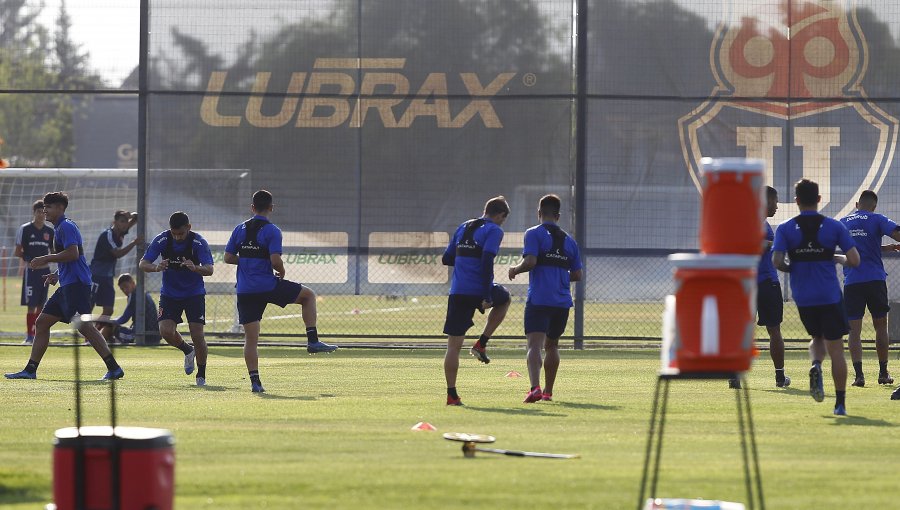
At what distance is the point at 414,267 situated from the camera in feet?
73.7

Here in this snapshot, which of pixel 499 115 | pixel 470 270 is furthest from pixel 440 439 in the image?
pixel 499 115

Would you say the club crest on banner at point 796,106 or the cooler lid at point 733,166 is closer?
the cooler lid at point 733,166

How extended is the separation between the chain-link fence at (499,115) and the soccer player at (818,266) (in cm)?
934

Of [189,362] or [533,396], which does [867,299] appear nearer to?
[533,396]

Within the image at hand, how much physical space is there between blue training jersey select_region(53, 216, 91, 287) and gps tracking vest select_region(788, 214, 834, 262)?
7.80m

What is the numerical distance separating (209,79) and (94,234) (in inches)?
612

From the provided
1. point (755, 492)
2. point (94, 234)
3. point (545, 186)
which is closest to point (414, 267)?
point (545, 186)

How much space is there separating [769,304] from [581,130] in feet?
22.6

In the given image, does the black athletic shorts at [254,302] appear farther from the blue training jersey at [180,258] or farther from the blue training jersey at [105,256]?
the blue training jersey at [105,256]

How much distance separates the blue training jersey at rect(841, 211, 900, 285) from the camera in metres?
16.3

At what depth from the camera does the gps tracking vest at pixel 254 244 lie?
50.6 feet

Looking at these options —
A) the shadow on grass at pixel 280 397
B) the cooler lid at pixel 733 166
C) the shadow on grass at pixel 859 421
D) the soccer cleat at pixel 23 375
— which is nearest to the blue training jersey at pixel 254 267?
the shadow on grass at pixel 280 397

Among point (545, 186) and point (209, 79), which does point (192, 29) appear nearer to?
point (209, 79)

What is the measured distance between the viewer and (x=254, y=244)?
50.6ft
